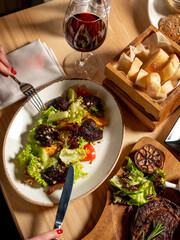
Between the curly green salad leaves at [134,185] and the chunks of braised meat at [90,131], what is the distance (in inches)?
8.1

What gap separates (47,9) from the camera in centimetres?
179

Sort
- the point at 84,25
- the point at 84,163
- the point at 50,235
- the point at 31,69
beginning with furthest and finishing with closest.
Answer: the point at 31,69 < the point at 84,163 < the point at 84,25 < the point at 50,235

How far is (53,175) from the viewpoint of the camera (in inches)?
51.3

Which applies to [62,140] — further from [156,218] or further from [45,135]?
[156,218]

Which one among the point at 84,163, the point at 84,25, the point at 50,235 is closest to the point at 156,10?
the point at 84,25

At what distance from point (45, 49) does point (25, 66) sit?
157 mm

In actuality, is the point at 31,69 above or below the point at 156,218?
above

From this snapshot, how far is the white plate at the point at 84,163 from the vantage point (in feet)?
4.28

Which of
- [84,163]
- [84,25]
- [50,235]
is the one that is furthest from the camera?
[84,163]

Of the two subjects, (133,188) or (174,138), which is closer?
(133,188)

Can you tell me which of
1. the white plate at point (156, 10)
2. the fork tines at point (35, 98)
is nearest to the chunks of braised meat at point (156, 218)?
the fork tines at point (35, 98)

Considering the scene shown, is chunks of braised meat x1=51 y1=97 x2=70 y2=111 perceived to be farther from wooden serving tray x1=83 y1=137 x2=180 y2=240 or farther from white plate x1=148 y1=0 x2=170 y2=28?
white plate x1=148 y1=0 x2=170 y2=28

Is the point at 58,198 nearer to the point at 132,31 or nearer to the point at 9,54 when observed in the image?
the point at 9,54

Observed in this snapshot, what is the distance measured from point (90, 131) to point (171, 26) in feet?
2.70
